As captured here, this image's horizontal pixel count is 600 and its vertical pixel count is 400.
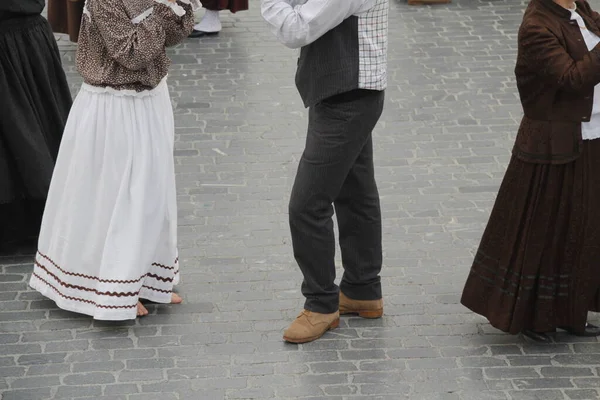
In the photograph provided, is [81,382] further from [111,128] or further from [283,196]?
[283,196]

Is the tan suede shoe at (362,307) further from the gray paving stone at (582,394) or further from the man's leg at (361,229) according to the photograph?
the gray paving stone at (582,394)

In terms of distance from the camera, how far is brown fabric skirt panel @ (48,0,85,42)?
9.05 m

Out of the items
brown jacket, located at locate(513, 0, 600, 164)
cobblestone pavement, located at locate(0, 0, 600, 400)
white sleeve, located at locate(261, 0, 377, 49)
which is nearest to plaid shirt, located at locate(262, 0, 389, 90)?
white sleeve, located at locate(261, 0, 377, 49)

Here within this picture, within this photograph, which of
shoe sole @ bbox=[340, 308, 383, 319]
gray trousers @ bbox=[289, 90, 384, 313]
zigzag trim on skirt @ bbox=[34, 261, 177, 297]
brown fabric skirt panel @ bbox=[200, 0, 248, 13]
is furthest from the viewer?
brown fabric skirt panel @ bbox=[200, 0, 248, 13]

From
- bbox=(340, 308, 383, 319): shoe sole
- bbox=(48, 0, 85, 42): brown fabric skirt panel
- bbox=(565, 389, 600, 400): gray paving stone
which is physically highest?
bbox=(48, 0, 85, 42): brown fabric skirt panel

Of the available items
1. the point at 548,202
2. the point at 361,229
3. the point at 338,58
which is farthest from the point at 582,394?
the point at 338,58

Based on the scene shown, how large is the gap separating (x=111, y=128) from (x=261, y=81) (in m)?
3.58

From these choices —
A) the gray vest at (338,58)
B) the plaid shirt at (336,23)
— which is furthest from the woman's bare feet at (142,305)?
the plaid shirt at (336,23)

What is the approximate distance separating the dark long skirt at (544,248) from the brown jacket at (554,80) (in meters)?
0.09

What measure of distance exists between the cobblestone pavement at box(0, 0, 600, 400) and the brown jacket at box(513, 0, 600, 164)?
3.13 ft

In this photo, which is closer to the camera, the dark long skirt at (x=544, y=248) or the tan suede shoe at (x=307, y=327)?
the dark long skirt at (x=544, y=248)

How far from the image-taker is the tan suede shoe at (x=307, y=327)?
17.8 ft

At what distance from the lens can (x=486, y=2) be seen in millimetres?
10648

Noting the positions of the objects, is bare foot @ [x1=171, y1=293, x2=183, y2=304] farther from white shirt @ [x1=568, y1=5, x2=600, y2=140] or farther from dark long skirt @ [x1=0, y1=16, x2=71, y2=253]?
white shirt @ [x1=568, y1=5, x2=600, y2=140]
